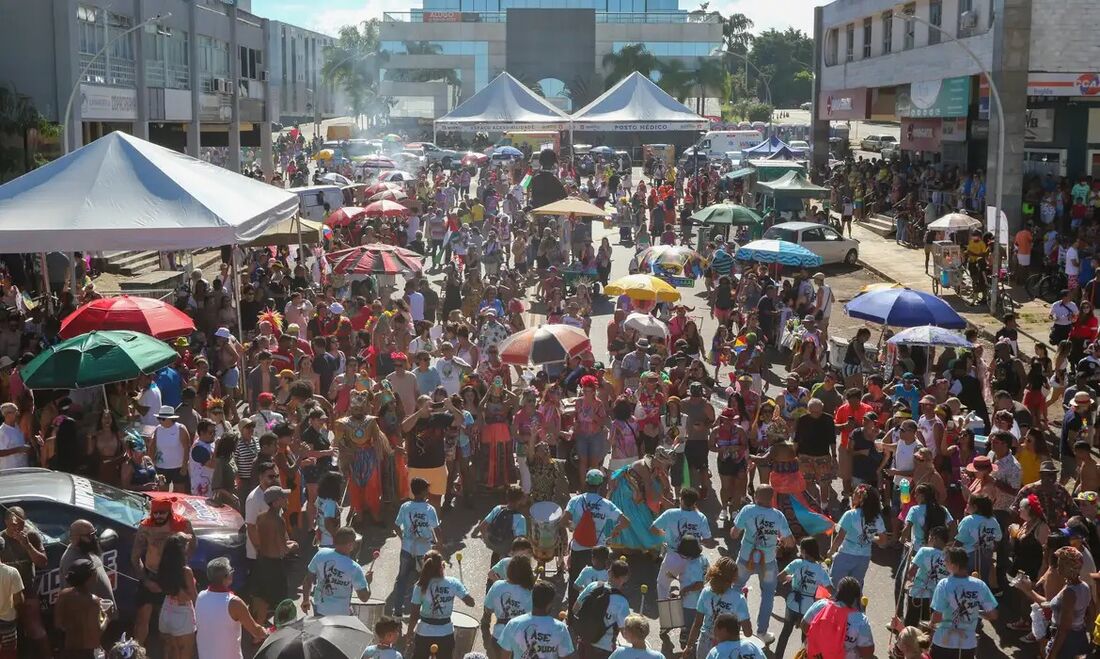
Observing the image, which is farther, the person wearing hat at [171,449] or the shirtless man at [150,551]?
the person wearing hat at [171,449]

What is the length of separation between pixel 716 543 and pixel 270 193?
972 cm

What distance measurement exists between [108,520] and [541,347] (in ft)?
21.1

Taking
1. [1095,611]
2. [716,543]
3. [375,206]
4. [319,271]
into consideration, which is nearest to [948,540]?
[1095,611]

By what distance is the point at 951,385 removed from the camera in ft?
51.5

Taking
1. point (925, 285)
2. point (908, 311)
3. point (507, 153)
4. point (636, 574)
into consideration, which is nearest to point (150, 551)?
point (636, 574)

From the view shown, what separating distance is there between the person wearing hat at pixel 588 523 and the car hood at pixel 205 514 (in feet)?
9.76

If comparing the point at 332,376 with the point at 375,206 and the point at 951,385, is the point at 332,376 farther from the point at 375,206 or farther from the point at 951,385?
the point at 375,206

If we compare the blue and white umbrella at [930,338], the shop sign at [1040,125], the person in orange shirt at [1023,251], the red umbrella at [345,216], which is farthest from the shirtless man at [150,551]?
the shop sign at [1040,125]

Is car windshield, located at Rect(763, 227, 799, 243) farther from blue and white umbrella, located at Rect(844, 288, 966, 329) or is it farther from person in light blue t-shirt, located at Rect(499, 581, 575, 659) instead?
person in light blue t-shirt, located at Rect(499, 581, 575, 659)

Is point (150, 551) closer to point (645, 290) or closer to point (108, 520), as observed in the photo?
point (108, 520)

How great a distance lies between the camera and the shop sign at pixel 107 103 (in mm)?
34594

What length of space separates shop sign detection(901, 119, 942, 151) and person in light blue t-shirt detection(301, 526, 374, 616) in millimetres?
38376

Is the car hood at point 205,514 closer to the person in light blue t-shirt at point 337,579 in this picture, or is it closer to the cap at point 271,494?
the cap at point 271,494

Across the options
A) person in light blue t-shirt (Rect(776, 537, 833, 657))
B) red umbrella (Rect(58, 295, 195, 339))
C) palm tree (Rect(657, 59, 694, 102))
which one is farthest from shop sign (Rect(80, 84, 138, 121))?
palm tree (Rect(657, 59, 694, 102))
